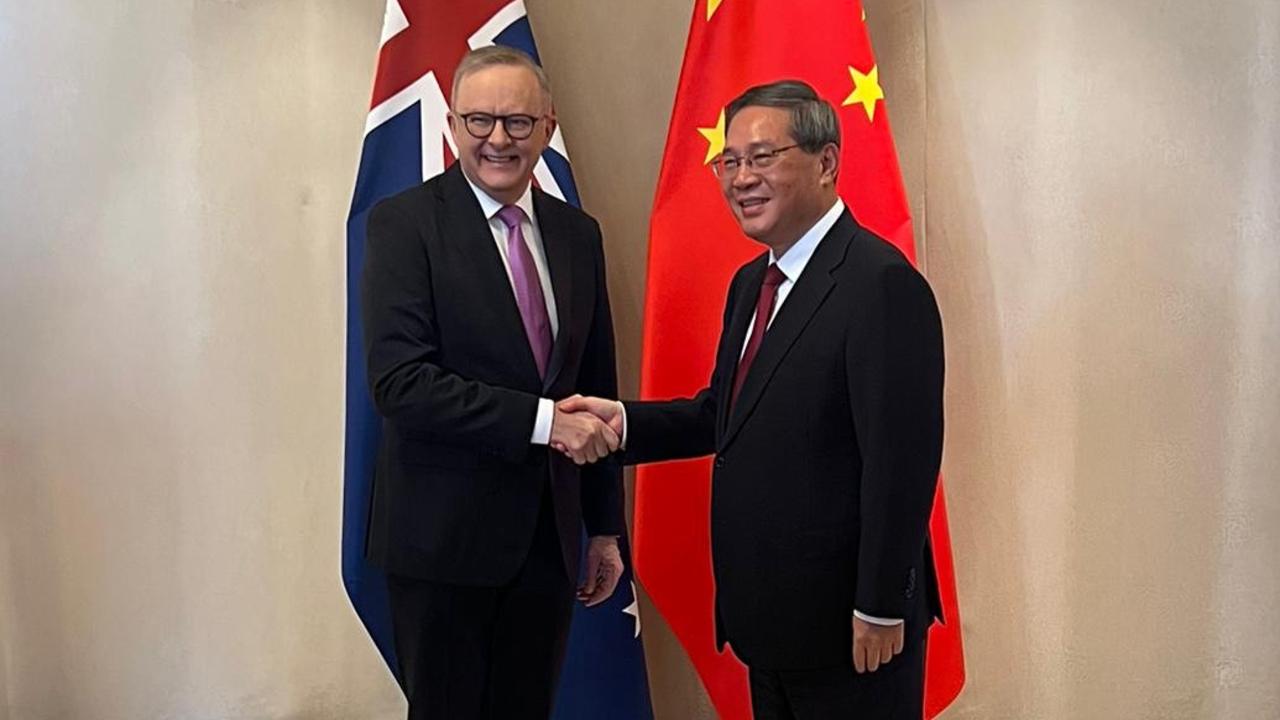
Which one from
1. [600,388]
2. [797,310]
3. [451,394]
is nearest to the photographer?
[797,310]

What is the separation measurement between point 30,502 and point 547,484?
5.14 ft

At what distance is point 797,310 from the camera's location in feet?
5.61

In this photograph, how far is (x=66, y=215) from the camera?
2.78m

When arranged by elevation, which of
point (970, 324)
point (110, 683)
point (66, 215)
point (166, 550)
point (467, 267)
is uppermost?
point (66, 215)

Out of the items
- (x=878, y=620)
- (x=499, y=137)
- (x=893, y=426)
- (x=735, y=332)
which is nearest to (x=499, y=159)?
Answer: (x=499, y=137)

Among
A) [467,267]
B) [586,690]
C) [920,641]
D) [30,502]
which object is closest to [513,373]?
[467,267]

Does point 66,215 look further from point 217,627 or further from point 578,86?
point 578,86

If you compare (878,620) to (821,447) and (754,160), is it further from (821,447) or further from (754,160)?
(754,160)

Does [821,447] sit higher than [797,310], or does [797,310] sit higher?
[797,310]

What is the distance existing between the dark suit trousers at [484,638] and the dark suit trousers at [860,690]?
463 millimetres

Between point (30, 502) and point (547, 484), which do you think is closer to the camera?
point (547, 484)

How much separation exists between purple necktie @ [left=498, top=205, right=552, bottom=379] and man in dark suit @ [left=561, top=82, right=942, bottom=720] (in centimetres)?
38

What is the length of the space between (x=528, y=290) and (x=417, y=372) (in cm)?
25

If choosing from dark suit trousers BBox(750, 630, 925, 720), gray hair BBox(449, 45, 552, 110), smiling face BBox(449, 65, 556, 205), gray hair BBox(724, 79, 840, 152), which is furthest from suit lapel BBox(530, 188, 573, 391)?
dark suit trousers BBox(750, 630, 925, 720)
